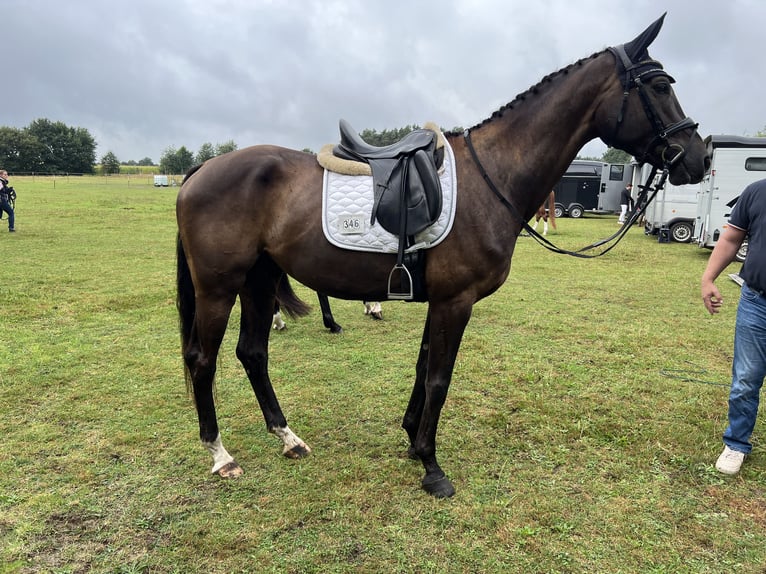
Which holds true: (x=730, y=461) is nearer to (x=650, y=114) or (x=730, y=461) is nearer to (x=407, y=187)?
(x=650, y=114)

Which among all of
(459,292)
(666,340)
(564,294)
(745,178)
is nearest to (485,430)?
(459,292)

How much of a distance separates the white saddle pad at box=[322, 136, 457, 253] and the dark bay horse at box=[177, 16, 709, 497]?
6 cm

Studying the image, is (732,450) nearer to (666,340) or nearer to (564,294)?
(666,340)

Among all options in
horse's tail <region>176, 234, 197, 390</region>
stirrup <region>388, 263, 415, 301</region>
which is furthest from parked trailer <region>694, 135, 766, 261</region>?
horse's tail <region>176, 234, 197, 390</region>

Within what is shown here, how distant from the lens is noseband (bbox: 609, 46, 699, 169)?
2.61 metres

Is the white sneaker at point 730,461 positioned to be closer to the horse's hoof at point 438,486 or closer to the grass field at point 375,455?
the grass field at point 375,455

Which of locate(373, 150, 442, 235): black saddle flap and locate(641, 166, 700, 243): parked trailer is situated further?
locate(641, 166, 700, 243): parked trailer

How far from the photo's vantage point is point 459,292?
2.77 meters

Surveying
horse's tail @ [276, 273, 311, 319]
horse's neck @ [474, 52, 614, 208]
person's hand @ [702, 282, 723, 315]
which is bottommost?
horse's tail @ [276, 273, 311, 319]

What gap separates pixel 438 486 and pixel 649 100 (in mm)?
2597

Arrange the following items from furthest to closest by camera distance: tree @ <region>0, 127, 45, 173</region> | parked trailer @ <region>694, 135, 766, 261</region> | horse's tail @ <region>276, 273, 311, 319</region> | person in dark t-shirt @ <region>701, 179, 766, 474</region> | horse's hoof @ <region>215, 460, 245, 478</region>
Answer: tree @ <region>0, 127, 45, 173</region> → parked trailer @ <region>694, 135, 766, 261</region> → horse's tail @ <region>276, 273, 311, 319</region> → horse's hoof @ <region>215, 460, 245, 478</region> → person in dark t-shirt @ <region>701, 179, 766, 474</region>

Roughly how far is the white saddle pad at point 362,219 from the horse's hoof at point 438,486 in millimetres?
1459

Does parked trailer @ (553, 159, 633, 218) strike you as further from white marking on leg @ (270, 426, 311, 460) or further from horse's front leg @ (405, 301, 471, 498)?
white marking on leg @ (270, 426, 311, 460)

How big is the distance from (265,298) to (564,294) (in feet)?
20.6
